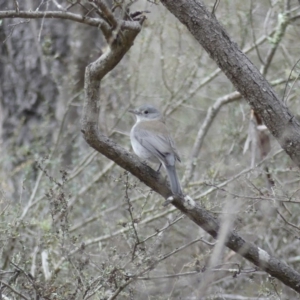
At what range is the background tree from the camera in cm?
396

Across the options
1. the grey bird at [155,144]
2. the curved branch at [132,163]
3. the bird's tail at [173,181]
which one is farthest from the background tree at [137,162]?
the grey bird at [155,144]

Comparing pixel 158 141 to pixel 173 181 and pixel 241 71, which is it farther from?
pixel 241 71

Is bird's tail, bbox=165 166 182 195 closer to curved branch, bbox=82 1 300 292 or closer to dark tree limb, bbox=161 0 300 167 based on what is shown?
curved branch, bbox=82 1 300 292

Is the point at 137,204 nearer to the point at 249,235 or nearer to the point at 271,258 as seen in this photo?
the point at 249,235

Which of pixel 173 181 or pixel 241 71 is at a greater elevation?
pixel 241 71

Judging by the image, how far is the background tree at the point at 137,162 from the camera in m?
3.96

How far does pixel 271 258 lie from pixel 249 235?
1468 millimetres

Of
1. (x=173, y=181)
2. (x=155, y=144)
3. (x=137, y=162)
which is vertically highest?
(x=155, y=144)

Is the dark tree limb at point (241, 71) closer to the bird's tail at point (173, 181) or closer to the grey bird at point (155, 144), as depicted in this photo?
the bird's tail at point (173, 181)

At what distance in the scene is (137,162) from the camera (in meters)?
4.08

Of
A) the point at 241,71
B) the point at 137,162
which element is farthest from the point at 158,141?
the point at 241,71

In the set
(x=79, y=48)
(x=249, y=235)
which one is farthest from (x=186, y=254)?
(x=79, y=48)

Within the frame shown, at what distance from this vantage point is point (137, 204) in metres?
6.55

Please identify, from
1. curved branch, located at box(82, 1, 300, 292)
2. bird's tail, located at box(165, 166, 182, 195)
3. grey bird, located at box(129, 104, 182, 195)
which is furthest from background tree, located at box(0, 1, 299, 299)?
grey bird, located at box(129, 104, 182, 195)
